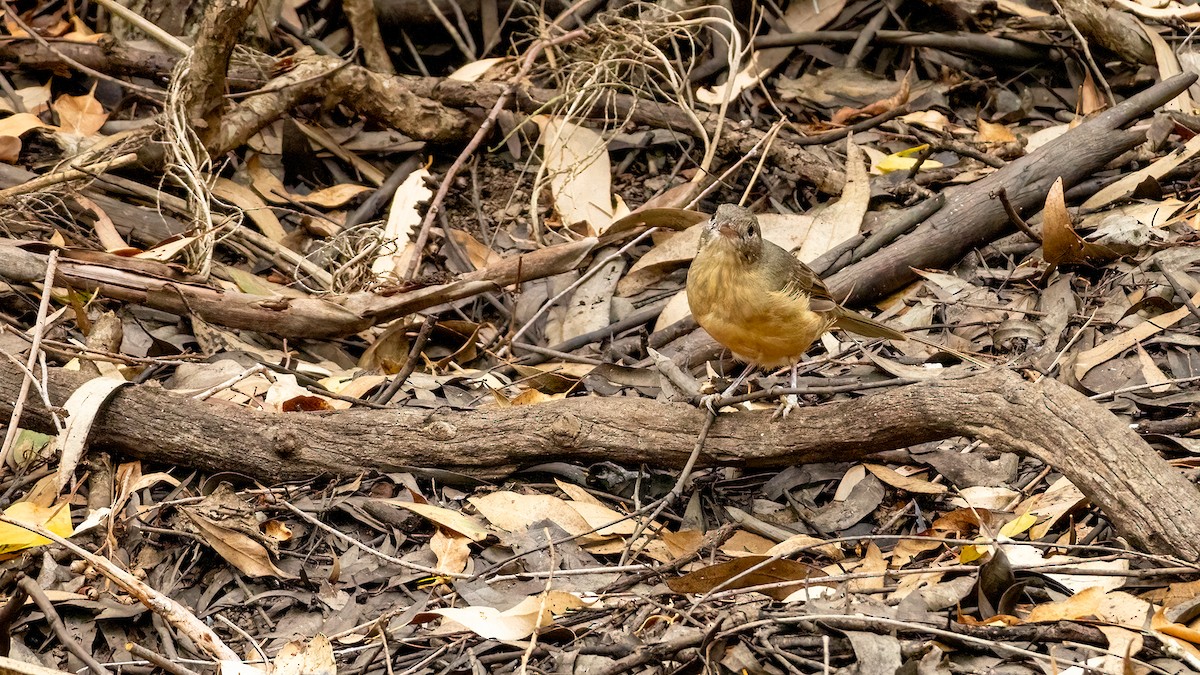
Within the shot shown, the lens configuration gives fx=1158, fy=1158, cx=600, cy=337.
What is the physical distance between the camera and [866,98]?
734 cm

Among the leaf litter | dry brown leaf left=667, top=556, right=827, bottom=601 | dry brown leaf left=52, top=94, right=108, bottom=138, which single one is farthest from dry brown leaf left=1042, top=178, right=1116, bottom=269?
dry brown leaf left=52, top=94, right=108, bottom=138

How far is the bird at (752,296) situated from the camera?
4.47m

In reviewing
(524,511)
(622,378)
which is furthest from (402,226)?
(524,511)

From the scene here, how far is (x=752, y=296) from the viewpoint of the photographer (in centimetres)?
445

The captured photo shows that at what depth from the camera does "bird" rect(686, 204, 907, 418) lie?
4.47 metres

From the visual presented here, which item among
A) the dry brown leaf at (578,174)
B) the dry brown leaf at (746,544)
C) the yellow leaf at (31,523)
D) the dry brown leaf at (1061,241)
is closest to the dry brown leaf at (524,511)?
the dry brown leaf at (746,544)

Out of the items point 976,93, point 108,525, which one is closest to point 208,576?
point 108,525

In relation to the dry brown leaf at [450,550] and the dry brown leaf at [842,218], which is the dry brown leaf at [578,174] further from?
the dry brown leaf at [450,550]

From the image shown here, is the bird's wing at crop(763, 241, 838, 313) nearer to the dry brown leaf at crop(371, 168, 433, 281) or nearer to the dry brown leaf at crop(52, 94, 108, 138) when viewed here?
the dry brown leaf at crop(371, 168, 433, 281)

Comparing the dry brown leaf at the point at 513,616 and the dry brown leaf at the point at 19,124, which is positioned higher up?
the dry brown leaf at the point at 19,124

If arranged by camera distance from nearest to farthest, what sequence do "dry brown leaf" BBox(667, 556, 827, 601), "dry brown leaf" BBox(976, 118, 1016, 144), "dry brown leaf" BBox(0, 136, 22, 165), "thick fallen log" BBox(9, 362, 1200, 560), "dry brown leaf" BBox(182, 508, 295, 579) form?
"dry brown leaf" BBox(667, 556, 827, 601), "dry brown leaf" BBox(182, 508, 295, 579), "thick fallen log" BBox(9, 362, 1200, 560), "dry brown leaf" BBox(0, 136, 22, 165), "dry brown leaf" BBox(976, 118, 1016, 144)

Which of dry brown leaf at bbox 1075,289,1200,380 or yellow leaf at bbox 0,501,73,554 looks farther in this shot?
dry brown leaf at bbox 1075,289,1200,380

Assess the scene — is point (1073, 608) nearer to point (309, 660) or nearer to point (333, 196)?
point (309, 660)

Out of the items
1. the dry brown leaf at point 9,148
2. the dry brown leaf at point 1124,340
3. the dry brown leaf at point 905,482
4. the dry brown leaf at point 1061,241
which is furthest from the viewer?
the dry brown leaf at point 9,148
